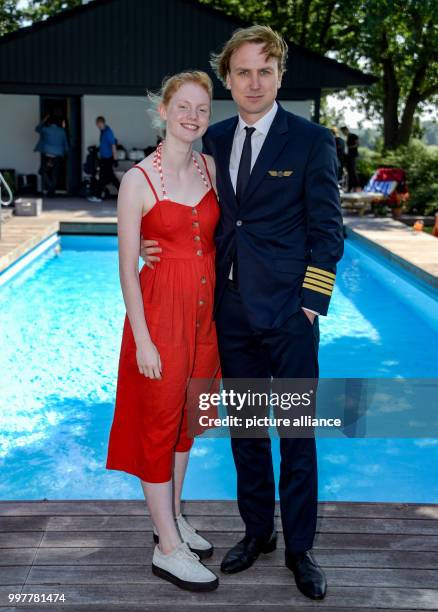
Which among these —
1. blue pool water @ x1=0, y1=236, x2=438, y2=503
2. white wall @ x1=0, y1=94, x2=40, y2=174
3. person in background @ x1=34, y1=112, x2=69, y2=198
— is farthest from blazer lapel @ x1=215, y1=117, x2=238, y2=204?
white wall @ x1=0, y1=94, x2=40, y2=174

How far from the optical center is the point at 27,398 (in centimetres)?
612

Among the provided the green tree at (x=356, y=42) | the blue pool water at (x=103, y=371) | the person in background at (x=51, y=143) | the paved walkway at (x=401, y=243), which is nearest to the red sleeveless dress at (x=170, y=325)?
the blue pool water at (x=103, y=371)

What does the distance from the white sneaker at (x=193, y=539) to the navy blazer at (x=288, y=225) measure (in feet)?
2.76

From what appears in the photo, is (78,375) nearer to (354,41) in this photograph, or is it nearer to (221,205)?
(221,205)

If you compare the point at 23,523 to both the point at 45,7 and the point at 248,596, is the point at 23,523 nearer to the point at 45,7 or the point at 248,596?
the point at 248,596

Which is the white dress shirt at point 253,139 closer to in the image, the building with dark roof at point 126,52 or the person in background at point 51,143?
the building with dark roof at point 126,52

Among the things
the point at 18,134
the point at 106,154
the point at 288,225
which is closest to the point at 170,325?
the point at 288,225

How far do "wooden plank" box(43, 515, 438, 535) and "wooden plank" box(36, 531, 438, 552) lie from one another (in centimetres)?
3

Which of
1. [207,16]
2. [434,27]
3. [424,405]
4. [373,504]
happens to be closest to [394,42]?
[434,27]

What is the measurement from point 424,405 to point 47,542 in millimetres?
3842

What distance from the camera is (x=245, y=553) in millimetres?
2773

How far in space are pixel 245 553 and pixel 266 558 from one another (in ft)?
0.35

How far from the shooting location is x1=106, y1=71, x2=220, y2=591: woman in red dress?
2.61m

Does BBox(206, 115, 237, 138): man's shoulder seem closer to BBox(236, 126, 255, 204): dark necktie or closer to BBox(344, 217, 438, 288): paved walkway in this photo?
BBox(236, 126, 255, 204): dark necktie
